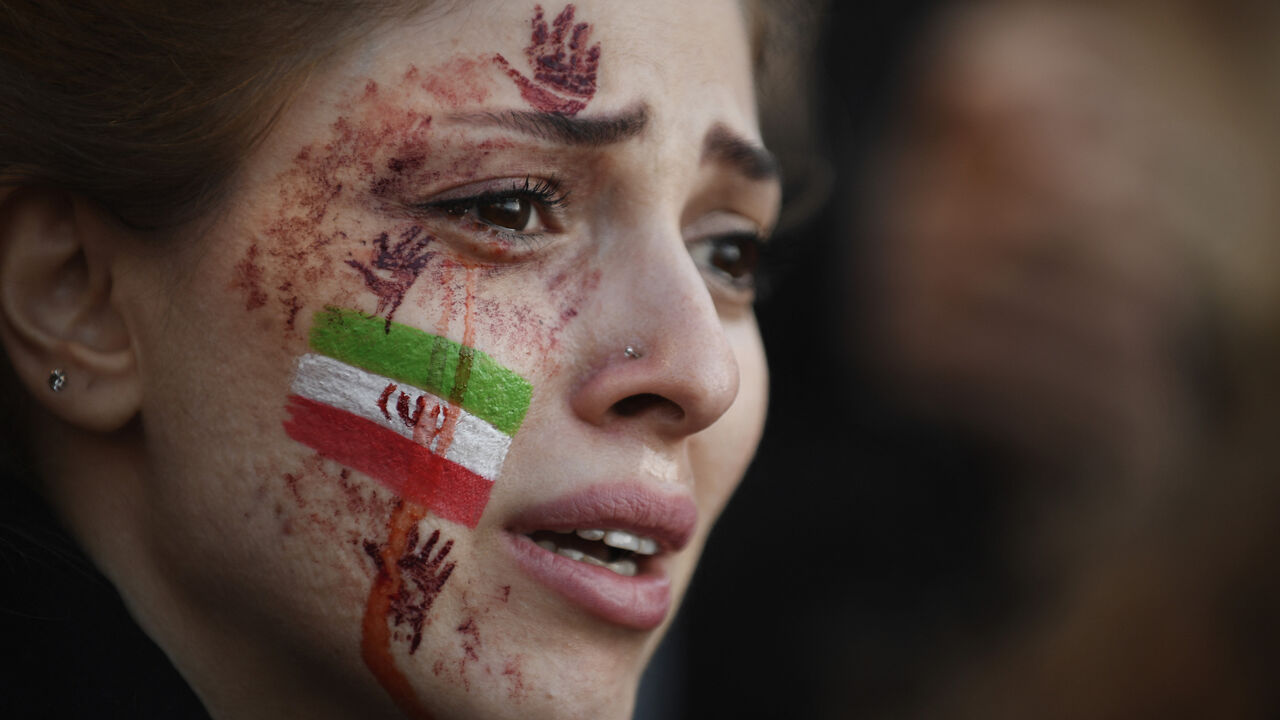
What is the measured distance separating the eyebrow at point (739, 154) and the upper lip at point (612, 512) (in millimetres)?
540

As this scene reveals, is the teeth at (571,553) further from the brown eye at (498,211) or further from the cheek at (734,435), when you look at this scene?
the brown eye at (498,211)

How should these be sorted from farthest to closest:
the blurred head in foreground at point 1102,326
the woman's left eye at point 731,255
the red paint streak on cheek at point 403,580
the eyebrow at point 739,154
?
the blurred head in foreground at point 1102,326 < the woman's left eye at point 731,255 < the eyebrow at point 739,154 < the red paint streak on cheek at point 403,580

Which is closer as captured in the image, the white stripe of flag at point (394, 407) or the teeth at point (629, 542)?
the white stripe of flag at point (394, 407)

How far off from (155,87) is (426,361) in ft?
1.76

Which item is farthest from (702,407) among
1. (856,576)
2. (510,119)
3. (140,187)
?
(856,576)

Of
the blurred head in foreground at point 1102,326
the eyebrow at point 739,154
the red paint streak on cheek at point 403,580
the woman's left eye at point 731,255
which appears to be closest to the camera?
the red paint streak on cheek at point 403,580

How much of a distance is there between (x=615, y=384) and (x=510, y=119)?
40cm

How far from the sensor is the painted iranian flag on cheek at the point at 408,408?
1.52 m

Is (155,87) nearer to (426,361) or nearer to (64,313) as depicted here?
(64,313)

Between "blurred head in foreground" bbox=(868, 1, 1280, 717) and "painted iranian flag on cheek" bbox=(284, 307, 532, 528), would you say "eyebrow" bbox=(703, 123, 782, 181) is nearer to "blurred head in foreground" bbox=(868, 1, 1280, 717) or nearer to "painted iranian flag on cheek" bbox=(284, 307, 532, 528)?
"painted iranian flag on cheek" bbox=(284, 307, 532, 528)

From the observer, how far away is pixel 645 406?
62.6 inches

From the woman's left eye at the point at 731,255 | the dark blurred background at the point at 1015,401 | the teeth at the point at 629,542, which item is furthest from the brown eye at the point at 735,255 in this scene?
the dark blurred background at the point at 1015,401

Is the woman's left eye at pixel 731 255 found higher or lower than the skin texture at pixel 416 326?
higher

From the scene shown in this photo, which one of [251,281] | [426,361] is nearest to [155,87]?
[251,281]
